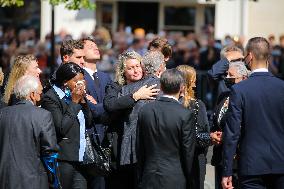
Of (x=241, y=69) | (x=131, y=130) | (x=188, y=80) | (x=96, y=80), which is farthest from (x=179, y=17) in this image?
(x=131, y=130)

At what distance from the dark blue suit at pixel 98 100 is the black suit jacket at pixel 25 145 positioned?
1.34m

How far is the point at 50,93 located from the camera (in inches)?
356

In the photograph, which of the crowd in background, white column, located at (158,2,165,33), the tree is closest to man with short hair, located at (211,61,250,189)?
the tree

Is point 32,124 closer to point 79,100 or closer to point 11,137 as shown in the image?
point 11,137

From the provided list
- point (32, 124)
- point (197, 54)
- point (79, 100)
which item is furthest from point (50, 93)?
point (197, 54)

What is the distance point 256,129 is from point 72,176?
7.11ft

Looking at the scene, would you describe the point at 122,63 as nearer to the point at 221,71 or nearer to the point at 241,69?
the point at 241,69

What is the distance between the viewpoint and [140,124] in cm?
848

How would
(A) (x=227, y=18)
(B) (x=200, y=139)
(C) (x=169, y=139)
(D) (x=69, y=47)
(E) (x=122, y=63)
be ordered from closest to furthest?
(C) (x=169, y=139)
(B) (x=200, y=139)
(E) (x=122, y=63)
(D) (x=69, y=47)
(A) (x=227, y=18)

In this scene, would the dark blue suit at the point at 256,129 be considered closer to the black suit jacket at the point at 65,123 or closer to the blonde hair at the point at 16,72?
the black suit jacket at the point at 65,123

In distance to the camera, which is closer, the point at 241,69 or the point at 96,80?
the point at 241,69

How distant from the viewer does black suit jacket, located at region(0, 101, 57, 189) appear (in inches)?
321

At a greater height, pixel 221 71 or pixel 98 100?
pixel 221 71

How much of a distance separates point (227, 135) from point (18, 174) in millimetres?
2133
